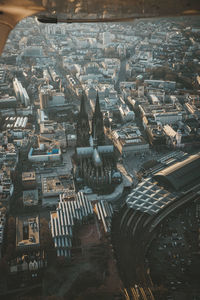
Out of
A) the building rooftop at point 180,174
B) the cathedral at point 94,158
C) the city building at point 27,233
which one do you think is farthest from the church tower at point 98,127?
the city building at point 27,233

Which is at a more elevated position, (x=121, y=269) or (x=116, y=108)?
(x=116, y=108)

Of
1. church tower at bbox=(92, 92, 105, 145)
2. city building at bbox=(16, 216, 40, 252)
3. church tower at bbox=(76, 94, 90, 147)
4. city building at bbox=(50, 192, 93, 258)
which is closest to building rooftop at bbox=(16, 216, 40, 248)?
city building at bbox=(16, 216, 40, 252)

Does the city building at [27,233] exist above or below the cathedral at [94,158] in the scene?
below

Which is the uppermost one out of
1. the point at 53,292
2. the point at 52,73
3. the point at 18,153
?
the point at 52,73

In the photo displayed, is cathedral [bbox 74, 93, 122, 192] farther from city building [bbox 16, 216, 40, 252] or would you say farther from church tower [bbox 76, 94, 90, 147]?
city building [bbox 16, 216, 40, 252]

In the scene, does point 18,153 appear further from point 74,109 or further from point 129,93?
point 129,93

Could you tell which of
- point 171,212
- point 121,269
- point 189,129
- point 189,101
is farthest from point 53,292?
point 189,101

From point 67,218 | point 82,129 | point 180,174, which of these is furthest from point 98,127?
point 67,218

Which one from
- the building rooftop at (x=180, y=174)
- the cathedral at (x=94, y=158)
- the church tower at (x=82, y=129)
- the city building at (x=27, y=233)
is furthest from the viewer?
the church tower at (x=82, y=129)

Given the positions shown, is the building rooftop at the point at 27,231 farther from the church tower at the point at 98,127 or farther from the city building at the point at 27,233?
the church tower at the point at 98,127

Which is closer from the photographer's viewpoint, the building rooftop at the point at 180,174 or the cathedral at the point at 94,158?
the building rooftop at the point at 180,174
